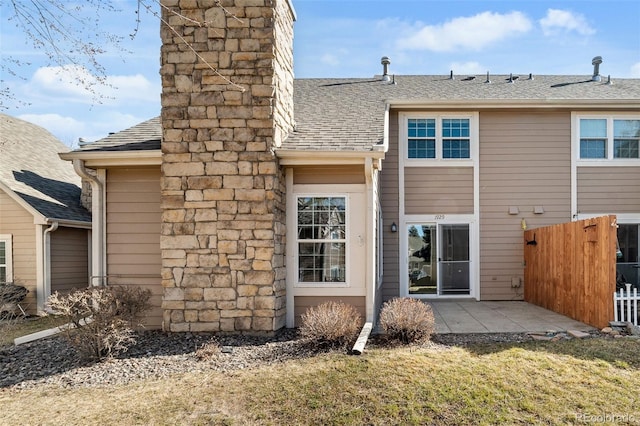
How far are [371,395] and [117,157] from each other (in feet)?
17.6

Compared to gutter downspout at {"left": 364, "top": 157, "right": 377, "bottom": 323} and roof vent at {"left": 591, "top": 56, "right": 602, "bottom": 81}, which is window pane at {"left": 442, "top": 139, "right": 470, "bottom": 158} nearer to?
gutter downspout at {"left": 364, "top": 157, "right": 377, "bottom": 323}

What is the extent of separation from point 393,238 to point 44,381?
7667 mm

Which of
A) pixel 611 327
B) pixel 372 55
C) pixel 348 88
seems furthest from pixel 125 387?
pixel 372 55

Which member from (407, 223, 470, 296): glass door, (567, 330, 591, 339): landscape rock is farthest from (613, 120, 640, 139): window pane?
(567, 330, 591, 339): landscape rock

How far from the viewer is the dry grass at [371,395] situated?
12.8 feet

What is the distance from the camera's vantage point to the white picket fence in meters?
6.91

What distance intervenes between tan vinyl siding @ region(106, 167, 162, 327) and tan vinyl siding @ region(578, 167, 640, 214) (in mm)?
9804

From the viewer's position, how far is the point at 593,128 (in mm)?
10664

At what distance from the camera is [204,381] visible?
4.71 meters

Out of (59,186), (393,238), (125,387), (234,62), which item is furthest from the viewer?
(59,186)

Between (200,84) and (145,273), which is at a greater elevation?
(200,84)

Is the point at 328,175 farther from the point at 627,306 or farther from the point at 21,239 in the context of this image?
the point at 21,239

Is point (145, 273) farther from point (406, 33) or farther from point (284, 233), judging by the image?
point (406, 33)

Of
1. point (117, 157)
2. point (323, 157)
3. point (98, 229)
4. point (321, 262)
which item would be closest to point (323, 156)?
point (323, 157)
